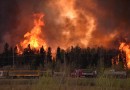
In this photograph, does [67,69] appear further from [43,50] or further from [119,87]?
[43,50]

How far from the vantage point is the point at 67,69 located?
14711mm

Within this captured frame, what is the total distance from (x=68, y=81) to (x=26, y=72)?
15677 millimetres

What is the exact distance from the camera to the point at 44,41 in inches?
2004

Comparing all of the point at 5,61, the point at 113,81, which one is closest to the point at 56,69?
the point at 113,81

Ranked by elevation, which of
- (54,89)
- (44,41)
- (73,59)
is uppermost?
(44,41)

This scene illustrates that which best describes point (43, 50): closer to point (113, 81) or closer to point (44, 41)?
point (44, 41)

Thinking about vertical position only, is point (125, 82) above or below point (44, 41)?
below

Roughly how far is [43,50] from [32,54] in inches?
73.6

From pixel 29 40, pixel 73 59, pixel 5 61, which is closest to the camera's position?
pixel 73 59

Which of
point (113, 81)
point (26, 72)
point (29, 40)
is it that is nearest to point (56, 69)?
point (113, 81)

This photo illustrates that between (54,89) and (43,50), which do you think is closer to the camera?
(54,89)

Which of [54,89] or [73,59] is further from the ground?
[73,59]

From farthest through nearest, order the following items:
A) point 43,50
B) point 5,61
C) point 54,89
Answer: point 43,50 → point 5,61 → point 54,89

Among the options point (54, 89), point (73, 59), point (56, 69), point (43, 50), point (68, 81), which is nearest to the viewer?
point (54, 89)
